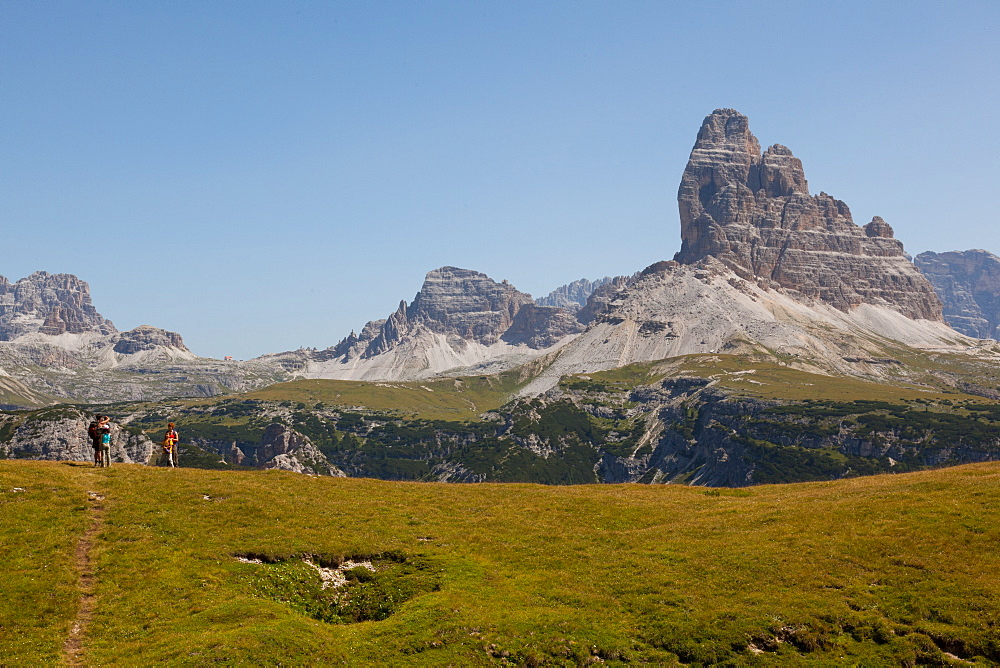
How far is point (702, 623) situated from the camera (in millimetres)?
37875

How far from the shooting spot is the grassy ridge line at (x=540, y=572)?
3597 centimetres

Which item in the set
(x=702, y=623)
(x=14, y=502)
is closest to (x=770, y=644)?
(x=702, y=623)

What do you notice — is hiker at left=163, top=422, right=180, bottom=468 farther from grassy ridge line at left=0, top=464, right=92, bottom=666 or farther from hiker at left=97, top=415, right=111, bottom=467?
grassy ridge line at left=0, top=464, right=92, bottom=666

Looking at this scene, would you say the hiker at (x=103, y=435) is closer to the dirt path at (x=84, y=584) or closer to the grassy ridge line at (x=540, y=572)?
the grassy ridge line at (x=540, y=572)

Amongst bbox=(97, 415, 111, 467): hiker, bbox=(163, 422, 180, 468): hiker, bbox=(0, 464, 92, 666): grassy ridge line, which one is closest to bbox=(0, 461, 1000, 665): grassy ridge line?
bbox=(0, 464, 92, 666): grassy ridge line

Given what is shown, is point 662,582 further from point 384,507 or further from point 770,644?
point 384,507

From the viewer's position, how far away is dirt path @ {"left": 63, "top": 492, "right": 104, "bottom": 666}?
34.9 m

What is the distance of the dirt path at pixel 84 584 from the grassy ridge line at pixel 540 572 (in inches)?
22.0

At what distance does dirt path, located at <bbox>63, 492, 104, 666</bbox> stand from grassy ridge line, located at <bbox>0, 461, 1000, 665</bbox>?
1.83 feet

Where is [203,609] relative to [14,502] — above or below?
below

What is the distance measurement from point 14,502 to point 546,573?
35754 millimetres

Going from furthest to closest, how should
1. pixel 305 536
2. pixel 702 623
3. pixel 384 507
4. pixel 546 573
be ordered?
pixel 384 507
pixel 305 536
pixel 546 573
pixel 702 623

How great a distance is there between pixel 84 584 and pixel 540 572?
84.5 feet

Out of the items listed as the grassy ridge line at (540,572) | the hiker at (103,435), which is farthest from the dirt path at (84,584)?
the hiker at (103,435)
